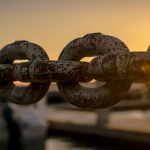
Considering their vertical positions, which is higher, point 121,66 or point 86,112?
point 121,66

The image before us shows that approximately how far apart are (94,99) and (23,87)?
0.20 m

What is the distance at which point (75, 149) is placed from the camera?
24.9 feet

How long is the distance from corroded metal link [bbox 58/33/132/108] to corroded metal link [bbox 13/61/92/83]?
3 cm

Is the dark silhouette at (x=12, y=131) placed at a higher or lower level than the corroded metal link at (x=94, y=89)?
lower

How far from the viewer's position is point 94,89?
0.96 m

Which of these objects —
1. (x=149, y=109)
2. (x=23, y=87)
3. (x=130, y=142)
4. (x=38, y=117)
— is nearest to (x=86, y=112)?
(x=149, y=109)

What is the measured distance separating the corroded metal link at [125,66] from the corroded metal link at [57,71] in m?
0.05

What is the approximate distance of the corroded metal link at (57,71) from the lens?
95 cm

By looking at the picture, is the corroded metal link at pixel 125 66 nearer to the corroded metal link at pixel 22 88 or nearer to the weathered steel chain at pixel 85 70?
the weathered steel chain at pixel 85 70

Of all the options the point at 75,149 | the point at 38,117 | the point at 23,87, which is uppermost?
the point at 23,87

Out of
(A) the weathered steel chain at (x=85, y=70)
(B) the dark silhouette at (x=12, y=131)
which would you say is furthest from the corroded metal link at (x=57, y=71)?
(B) the dark silhouette at (x=12, y=131)

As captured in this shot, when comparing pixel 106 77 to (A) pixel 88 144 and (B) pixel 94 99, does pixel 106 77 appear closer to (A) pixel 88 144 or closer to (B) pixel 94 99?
(B) pixel 94 99

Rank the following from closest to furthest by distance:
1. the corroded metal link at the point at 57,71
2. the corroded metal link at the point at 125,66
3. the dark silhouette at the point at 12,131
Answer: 1. the corroded metal link at the point at 125,66
2. the corroded metal link at the point at 57,71
3. the dark silhouette at the point at 12,131

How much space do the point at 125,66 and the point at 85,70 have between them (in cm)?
12
